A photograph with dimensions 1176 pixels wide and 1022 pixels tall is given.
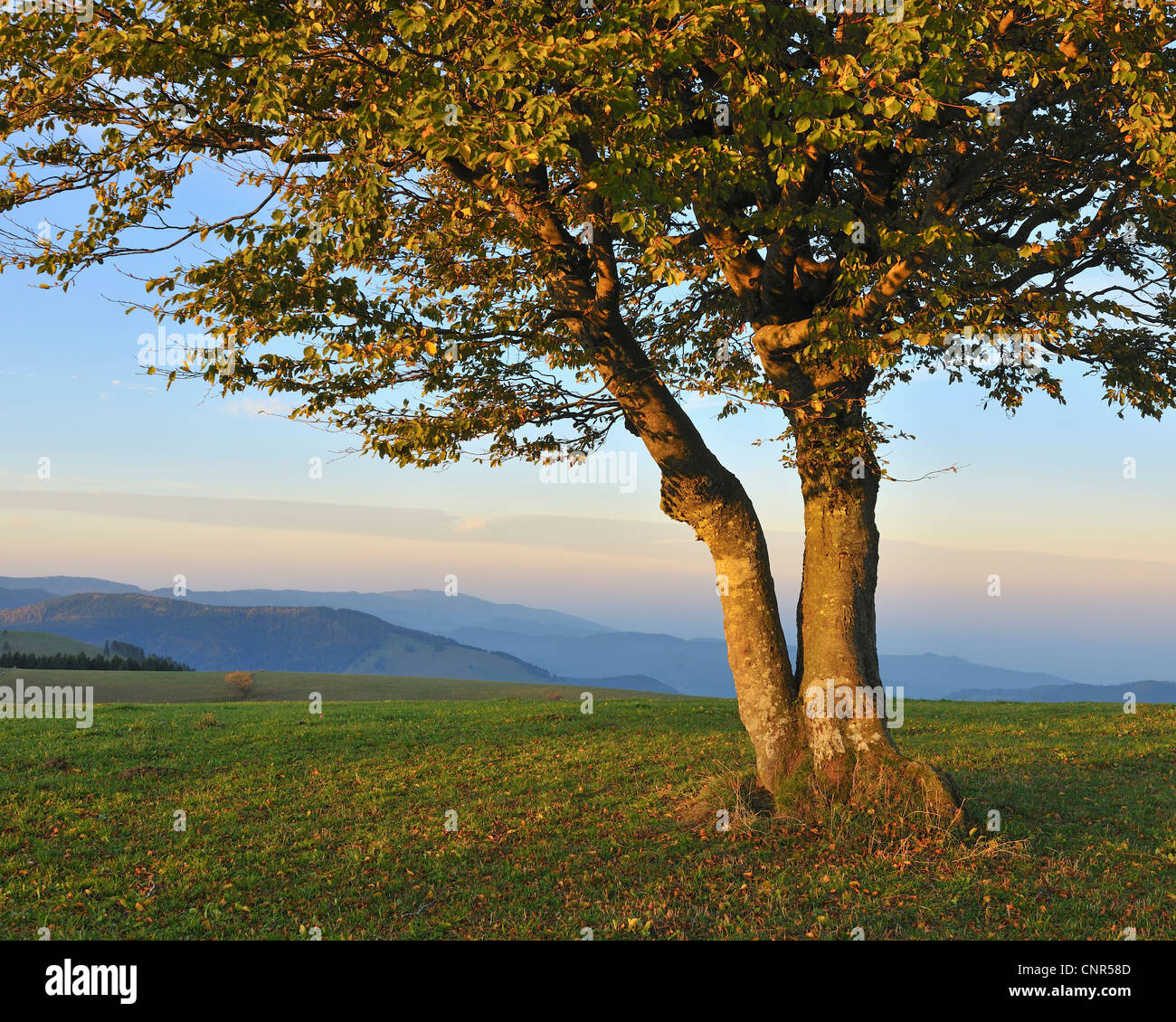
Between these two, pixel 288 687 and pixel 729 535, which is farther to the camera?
pixel 288 687

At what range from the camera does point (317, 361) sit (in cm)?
1138

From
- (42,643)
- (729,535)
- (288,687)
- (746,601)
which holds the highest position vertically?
(729,535)

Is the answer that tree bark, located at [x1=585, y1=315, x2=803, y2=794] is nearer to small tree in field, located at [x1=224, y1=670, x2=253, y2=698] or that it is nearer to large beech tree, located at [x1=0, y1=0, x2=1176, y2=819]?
large beech tree, located at [x1=0, y1=0, x2=1176, y2=819]

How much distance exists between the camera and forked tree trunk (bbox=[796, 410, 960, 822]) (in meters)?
11.8

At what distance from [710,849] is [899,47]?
996cm

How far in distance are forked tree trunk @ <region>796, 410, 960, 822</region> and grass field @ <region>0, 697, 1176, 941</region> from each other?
0.92 metres

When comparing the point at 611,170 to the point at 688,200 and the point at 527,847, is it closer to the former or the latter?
the point at 688,200

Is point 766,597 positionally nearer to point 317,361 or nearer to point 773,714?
point 773,714

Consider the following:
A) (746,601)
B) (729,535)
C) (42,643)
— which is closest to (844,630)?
(746,601)

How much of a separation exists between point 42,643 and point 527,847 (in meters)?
112

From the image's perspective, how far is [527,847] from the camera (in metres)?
11.2

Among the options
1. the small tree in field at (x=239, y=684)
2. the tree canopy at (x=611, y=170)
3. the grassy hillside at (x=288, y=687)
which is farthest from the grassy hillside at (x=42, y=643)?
the tree canopy at (x=611, y=170)

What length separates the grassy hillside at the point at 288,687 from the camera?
36.1 metres

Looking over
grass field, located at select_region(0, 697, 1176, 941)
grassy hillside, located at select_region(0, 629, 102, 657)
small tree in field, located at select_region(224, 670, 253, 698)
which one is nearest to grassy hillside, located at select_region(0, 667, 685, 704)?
small tree in field, located at select_region(224, 670, 253, 698)
